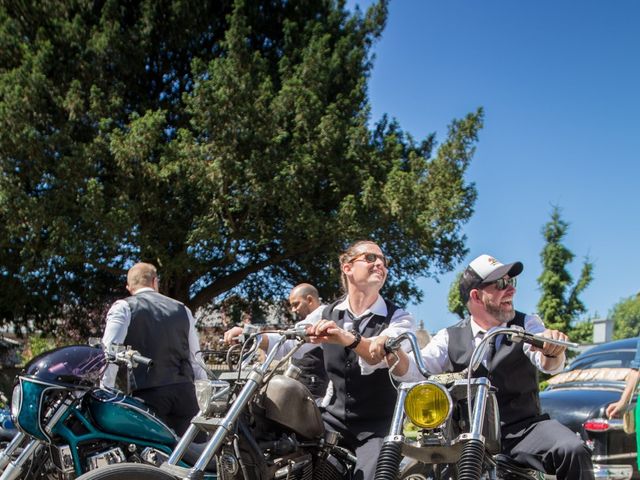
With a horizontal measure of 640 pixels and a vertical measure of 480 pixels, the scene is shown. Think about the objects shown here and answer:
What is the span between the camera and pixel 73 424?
3.69 meters

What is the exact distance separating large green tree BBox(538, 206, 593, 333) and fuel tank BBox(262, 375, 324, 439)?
88.7ft

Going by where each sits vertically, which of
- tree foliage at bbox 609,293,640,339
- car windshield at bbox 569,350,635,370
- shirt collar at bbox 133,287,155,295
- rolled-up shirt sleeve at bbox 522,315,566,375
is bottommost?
rolled-up shirt sleeve at bbox 522,315,566,375

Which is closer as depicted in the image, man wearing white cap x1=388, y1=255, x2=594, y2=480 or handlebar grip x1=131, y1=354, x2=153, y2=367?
→ man wearing white cap x1=388, y1=255, x2=594, y2=480

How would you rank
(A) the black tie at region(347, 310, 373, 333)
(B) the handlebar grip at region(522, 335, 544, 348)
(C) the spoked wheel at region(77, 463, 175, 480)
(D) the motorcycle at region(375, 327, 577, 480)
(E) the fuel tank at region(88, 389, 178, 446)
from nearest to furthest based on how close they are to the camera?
(D) the motorcycle at region(375, 327, 577, 480)
(B) the handlebar grip at region(522, 335, 544, 348)
(C) the spoked wheel at region(77, 463, 175, 480)
(E) the fuel tank at region(88, 389, 178, 446)
(A) the black tie at region(347, 310, 373, 333)

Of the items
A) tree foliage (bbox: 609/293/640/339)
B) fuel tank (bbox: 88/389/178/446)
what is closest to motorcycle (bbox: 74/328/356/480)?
fuel tank (bbox: 88/389/178/446)

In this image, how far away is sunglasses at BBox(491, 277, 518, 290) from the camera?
3.40m

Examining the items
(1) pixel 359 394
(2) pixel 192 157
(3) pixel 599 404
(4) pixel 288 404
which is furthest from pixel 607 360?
(2) pixel 192 157

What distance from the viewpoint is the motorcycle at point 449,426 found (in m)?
2.35

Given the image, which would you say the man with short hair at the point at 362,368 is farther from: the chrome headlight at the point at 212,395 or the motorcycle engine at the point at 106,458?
the motorcycle engine at the point at 106,458

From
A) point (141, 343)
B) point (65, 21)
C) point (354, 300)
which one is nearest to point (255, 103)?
point (65, 21)

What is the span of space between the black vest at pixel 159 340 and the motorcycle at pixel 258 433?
62.6 inches

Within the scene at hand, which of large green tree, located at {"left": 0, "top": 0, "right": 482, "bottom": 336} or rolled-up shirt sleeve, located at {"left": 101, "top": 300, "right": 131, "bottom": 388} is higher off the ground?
large green tree, located at {"left": 0, "top": 0, "right": 482, "bottom": 336}

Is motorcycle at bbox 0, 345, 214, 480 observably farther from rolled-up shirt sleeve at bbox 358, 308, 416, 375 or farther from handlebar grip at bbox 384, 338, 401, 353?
handlebar grip at bbox 384, 338, 401, 353

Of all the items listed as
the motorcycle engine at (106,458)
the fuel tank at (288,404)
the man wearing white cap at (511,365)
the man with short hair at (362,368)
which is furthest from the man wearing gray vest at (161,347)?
the man wearing white cap at (511,365)
